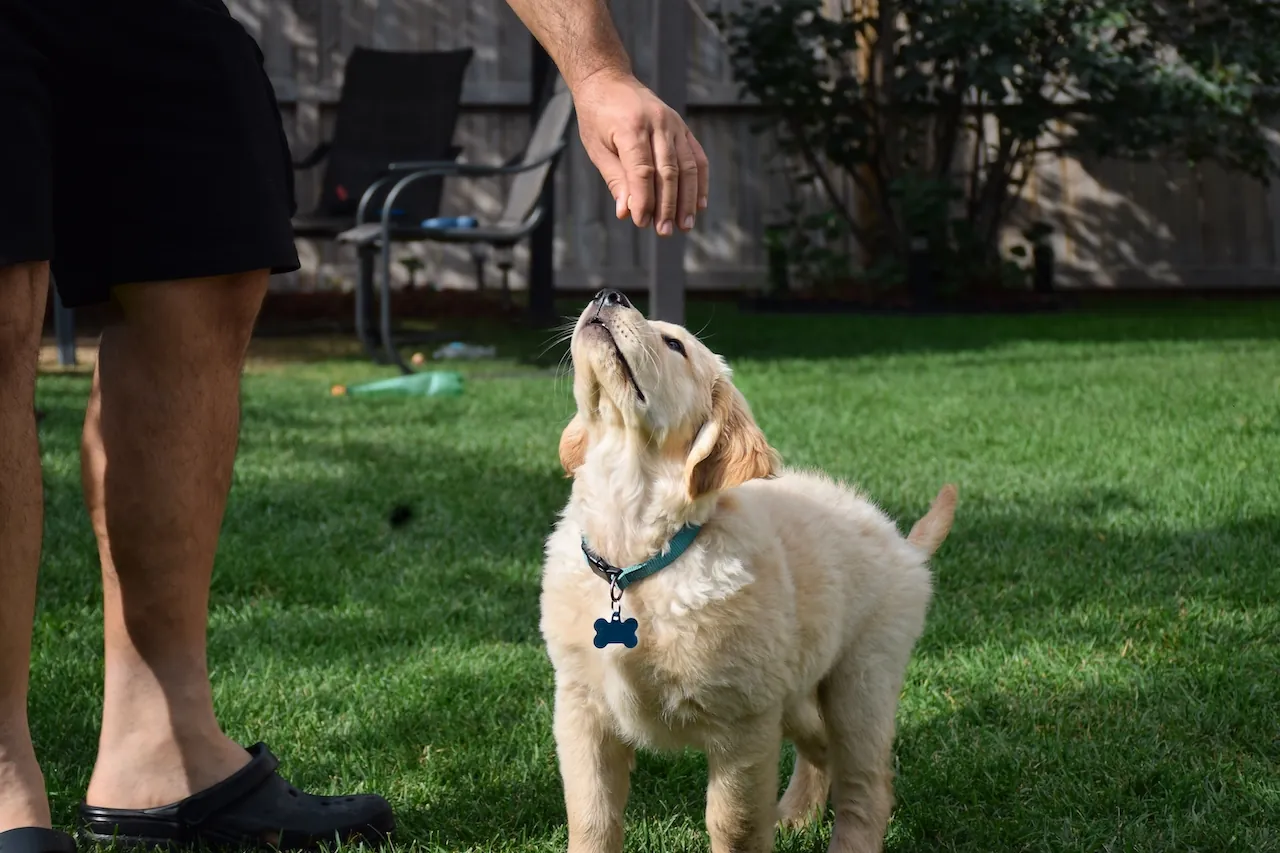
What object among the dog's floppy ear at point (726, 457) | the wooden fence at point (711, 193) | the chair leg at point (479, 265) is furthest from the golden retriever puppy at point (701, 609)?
the wooden fence at point (711, 193)

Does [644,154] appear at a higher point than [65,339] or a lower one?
higher

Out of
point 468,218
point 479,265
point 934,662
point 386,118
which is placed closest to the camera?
point 934,662

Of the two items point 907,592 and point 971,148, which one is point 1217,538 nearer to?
point 907,592

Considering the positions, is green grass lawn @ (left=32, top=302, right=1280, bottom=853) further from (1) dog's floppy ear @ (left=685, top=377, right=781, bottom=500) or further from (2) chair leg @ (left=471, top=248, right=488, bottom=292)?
(2) chair leg @ (left=471, top=248, right=488, bottom=292)

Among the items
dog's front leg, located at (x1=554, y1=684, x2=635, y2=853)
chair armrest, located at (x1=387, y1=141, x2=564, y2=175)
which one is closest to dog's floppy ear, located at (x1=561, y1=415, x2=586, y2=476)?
dog's front leg, located at (x1=554, y1=684, x2=635, y2=853)

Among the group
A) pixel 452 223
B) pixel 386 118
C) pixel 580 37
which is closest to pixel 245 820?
pixel 580 37

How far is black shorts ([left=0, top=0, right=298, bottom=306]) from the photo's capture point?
5.86 feet

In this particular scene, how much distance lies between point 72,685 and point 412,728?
66cm

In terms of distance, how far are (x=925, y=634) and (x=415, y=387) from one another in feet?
13.2

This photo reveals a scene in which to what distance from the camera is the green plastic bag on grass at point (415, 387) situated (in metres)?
6.36

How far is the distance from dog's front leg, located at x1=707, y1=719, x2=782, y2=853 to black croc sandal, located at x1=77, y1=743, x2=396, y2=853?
49cm

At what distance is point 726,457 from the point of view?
187 cm

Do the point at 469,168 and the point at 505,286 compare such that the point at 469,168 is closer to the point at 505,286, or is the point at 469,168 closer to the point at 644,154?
the point at 505,286

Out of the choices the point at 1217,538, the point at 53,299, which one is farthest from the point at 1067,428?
the point at 53,299
